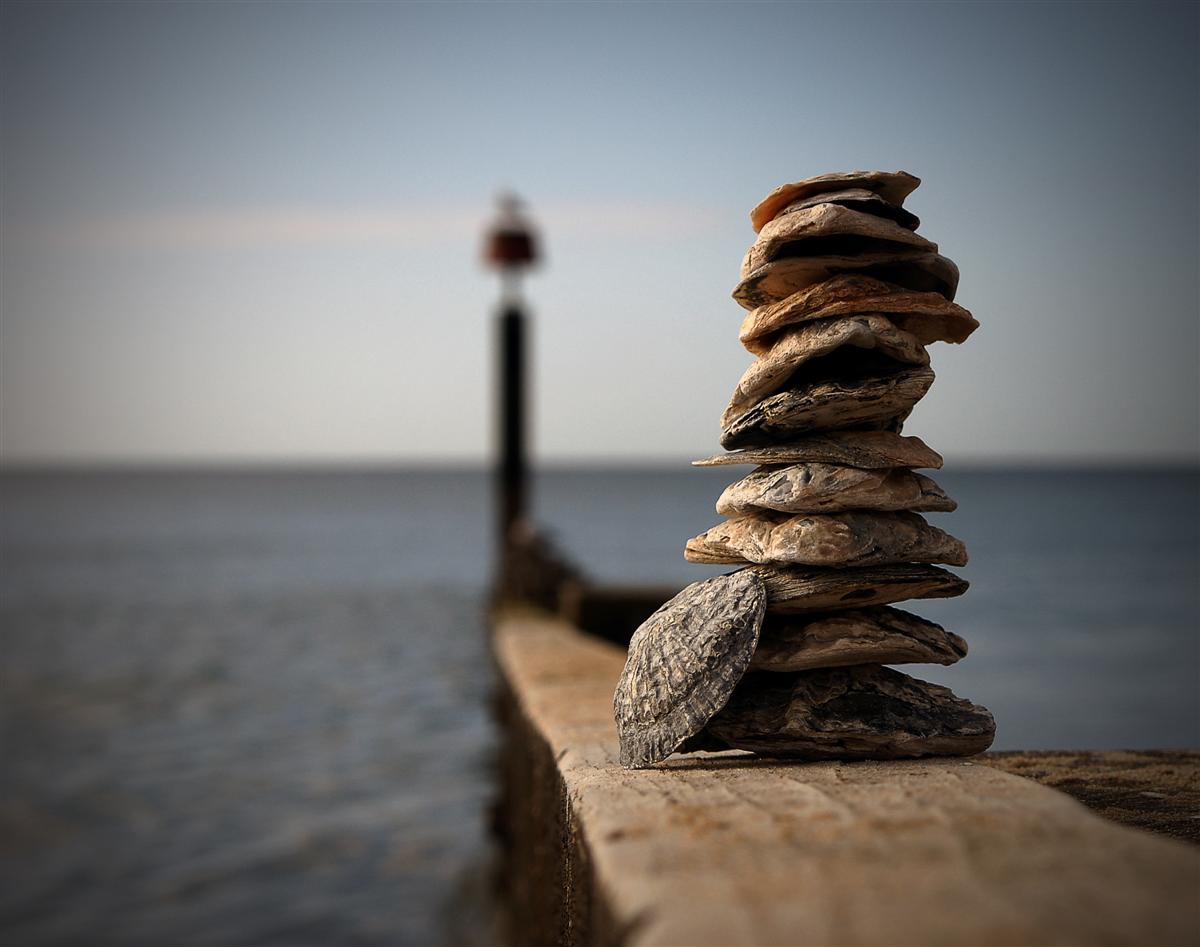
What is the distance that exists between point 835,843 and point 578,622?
7372 mm

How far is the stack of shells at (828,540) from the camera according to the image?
266cm

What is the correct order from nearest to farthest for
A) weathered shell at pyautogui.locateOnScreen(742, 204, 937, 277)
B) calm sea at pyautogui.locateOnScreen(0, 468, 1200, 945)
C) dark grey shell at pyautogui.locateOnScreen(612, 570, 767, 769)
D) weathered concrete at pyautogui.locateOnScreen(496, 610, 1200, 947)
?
weathered concrete at pyautogui.locateOnScreen(496, 610, 1200, 947) → dark grey shell at pyautogui.locateOnScreen(612, 570, 767, 769) → weathered shell at pyautogui.locateOnScreen(742, 204, 937, 277) → calm sea at pyautogui.locateOnScreen(0, 468, 1200, 945)

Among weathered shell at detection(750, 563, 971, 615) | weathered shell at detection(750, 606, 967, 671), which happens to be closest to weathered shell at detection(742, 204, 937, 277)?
weathered shell at detection(750, 563, 971, 615)

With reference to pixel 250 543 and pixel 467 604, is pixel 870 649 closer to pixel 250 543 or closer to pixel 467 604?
pixel 467 604

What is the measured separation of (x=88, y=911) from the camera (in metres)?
7.25

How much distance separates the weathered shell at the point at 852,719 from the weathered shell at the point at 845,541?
0.31 metres

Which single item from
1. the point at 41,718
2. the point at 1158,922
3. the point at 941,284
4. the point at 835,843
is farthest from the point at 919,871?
the point at 41,718

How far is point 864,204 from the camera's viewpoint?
2742 mm

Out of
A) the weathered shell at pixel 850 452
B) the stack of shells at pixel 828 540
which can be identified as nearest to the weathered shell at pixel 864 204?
the stack of shells at pixel 828 540

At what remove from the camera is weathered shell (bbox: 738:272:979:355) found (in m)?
2.76

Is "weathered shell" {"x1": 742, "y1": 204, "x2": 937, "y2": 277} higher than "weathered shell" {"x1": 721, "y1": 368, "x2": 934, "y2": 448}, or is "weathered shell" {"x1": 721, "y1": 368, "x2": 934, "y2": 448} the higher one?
"weathered shell" {"x1": 742, "y1": 204, "x2": 937, "y2": 277}

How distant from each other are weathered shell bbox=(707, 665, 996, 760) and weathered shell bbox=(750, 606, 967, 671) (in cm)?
5

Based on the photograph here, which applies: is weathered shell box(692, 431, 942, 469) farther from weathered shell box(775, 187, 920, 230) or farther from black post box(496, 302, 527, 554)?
black post box(496, 302, 527, 554)

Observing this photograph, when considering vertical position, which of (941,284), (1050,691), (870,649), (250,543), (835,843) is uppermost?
(941,284)
